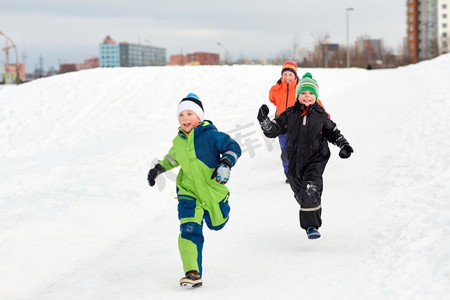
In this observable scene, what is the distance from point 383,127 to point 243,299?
8573 millimetres

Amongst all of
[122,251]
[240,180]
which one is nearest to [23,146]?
[240,180]

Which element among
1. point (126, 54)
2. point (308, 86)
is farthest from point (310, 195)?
point (126, 54)

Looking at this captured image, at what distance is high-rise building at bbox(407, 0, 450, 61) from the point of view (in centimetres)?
12481

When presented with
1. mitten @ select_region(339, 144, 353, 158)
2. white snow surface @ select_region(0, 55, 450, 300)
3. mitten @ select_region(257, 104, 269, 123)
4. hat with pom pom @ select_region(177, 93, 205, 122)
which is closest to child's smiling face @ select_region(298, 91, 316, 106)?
mitten @ select_region(257, 104, 269, 123)

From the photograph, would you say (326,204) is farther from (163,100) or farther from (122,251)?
(163,100)

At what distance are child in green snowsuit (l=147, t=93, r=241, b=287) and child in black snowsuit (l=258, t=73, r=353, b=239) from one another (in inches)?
40.2

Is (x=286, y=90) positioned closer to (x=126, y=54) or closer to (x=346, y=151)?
(x=346, y=151)

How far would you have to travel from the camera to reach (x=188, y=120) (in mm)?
4492

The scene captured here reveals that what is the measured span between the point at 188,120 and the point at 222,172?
0.62 metres

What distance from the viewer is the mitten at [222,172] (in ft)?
13.5

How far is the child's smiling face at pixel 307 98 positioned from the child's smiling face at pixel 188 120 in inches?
52.7

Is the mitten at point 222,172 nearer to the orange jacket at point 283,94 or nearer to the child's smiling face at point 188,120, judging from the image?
the child's smiling face at point 188,120

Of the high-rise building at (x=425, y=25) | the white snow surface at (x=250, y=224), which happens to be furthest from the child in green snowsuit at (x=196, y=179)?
the high-rise building at (x=425, y=25)

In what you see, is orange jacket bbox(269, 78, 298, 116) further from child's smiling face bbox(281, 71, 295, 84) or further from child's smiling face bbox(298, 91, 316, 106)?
child's smiling face bbox(298, 91, 316, 106)
